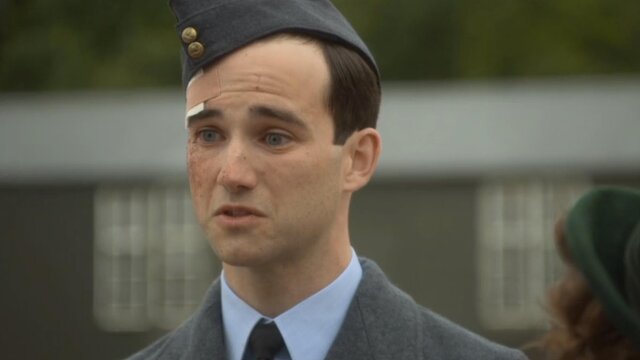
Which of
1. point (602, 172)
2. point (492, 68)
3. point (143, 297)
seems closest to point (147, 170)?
point (143, 297)

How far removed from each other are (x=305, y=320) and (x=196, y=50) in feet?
1.49

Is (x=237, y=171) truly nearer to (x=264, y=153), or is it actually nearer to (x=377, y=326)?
(x=264, y=153)

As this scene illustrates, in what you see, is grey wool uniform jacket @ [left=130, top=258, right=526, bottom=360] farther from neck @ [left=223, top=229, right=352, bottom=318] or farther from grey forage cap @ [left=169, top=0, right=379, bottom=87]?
grey forage cap @ [left=169, top=0, right=379, bottom=87]

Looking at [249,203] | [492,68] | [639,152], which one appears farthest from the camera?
[492,68]

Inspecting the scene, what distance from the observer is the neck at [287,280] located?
11.4ft

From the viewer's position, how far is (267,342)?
347 centimetres

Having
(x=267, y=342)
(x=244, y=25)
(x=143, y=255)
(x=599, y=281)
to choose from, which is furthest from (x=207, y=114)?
(x=143, y=255)

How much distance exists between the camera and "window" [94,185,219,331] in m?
15.8

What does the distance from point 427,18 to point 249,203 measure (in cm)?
2502

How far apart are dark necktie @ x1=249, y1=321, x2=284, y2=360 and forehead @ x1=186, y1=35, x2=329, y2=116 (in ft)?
1.17

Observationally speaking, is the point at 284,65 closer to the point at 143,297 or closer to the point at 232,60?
the point at 232,60

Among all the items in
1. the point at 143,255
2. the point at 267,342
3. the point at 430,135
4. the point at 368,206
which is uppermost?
the point at 430,135

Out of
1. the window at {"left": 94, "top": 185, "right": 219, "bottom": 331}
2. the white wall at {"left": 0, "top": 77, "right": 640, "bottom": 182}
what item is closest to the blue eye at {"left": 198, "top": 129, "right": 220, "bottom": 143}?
the white wall at {"left": 0, "top": 77, "right": 640, "bottom": 182}

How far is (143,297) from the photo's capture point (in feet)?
52.0
